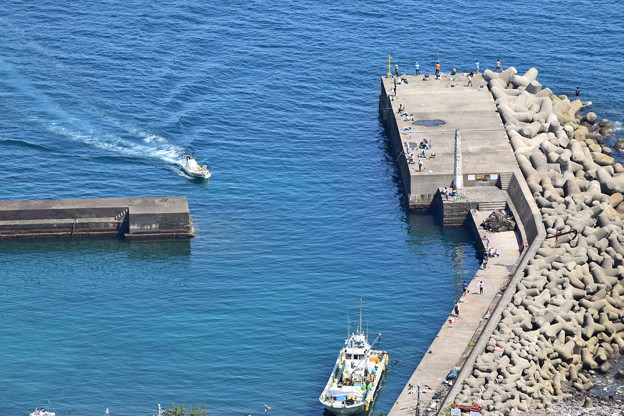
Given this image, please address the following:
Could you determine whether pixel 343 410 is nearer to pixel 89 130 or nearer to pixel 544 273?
pixel 544 273

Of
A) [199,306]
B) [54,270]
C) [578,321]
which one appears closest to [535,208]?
[578,321]

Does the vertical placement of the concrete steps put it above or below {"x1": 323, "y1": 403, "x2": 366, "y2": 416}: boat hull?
above

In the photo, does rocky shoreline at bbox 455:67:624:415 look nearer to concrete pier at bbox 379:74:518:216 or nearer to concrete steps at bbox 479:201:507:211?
concrete pier at bbox 379:74:518:216

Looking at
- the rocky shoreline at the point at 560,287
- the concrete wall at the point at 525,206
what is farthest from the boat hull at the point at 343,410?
the concrete wall at the point at 525,206

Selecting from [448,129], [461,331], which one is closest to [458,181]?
[448,129]

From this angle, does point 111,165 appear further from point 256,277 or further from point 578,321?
point 578,321

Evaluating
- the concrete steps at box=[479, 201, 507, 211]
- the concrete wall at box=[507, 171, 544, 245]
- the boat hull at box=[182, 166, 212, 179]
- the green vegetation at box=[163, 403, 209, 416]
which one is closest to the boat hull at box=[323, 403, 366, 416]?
the green vegetation at box=[163, 403, 209, 416]
